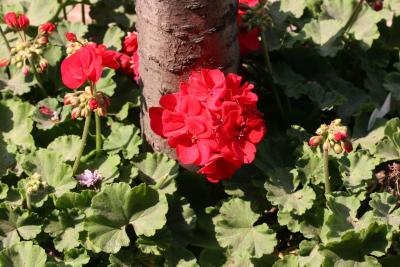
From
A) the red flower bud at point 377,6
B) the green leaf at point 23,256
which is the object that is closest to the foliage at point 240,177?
the green leaf at point 23,256

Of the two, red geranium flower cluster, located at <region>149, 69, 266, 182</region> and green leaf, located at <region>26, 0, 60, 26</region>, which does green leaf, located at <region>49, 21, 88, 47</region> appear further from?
red geranium flower cluster, located at <region>149, 69, 266, 182</region>

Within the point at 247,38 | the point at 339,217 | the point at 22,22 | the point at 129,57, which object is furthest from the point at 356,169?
the point at 22,22

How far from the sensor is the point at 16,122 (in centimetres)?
271

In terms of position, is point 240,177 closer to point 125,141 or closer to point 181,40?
point 125,141

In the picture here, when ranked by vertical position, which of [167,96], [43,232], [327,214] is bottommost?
[43,232]

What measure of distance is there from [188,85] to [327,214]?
0.64 meters

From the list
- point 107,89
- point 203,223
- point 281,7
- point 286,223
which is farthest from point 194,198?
point 281,7

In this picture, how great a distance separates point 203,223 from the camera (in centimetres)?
246

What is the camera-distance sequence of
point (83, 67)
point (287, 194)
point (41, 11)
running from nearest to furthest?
point (83, 67), point (287, 194), point (41, 11)

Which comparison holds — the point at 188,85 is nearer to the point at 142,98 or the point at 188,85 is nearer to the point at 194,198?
the point at 142,98

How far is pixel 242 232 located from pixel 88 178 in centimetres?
56

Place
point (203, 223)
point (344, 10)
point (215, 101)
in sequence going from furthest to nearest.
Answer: point (344, 10)
point (203, 223)
point (215, 101)

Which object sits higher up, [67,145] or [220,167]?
[220,167]

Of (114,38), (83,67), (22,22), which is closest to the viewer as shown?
(83,67)
